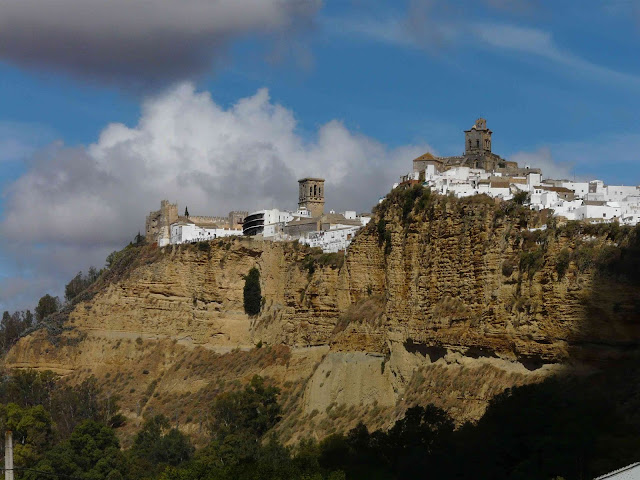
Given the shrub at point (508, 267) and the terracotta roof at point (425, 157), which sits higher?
the terracotta roof at point (425, 157)

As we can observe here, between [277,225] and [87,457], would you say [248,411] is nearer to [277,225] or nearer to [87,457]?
[87,457]

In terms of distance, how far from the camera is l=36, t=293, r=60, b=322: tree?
98.0m

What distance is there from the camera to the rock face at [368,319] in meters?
43.5

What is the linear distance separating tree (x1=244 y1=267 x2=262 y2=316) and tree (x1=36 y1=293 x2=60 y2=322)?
24033 mm

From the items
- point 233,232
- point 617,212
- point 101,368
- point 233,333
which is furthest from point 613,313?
point 233,232

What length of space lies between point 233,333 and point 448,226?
97.1 feet

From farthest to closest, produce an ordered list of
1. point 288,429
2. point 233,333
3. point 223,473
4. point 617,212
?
point 233,333
point 288,429
point 617,212
point 223,473

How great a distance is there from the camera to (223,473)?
145 ft

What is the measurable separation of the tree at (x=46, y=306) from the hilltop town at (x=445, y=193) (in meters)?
8.72

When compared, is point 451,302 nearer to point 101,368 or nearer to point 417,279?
point 417,279

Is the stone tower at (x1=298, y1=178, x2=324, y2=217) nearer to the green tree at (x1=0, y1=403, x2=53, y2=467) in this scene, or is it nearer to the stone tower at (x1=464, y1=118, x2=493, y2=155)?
the stone tower at (x1=464, y1=118, x2=493, y2=155)

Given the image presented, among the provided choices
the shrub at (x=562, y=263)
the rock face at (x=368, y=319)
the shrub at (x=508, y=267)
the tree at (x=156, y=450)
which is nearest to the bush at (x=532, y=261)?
the rock face at (x=368, y=319)

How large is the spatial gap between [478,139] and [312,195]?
1950 centimetres

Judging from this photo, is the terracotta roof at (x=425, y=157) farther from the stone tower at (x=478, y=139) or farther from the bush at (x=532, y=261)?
the bush at (x=532, y=261)
